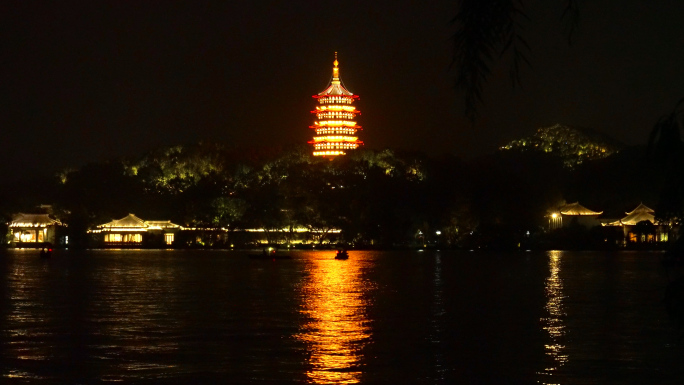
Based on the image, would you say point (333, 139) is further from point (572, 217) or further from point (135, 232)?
point (572, 217)

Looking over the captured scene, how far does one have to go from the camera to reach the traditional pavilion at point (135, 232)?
4008 inches

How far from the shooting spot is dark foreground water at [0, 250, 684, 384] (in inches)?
638

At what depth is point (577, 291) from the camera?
1483 inches

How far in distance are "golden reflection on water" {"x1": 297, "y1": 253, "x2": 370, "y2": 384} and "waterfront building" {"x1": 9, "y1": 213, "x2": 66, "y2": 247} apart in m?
72.0

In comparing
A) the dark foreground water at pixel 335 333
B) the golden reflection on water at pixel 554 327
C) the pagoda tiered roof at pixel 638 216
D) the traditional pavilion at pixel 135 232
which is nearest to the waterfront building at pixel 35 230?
the traditional pavilion at pixel 135 232

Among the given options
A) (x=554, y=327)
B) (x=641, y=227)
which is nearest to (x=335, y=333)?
(x=554, y=327)

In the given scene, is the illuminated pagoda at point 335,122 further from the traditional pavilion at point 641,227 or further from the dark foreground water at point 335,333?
the dark foreground water at point 335,333

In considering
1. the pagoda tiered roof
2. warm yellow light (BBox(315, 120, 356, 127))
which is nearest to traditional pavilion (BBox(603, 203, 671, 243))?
the pagoda tiered roof

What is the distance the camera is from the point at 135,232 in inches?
4107

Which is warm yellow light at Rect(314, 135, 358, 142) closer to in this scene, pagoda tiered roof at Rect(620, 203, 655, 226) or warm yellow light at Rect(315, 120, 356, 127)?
warm yellow light at Rect(315, 120, 356, 127)

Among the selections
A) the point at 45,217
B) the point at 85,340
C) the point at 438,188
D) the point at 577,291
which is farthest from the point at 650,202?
the point at 85,340

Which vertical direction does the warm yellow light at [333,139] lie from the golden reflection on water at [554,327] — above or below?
above

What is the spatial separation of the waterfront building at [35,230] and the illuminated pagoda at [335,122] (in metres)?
32.5

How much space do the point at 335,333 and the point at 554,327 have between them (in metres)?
5.79
